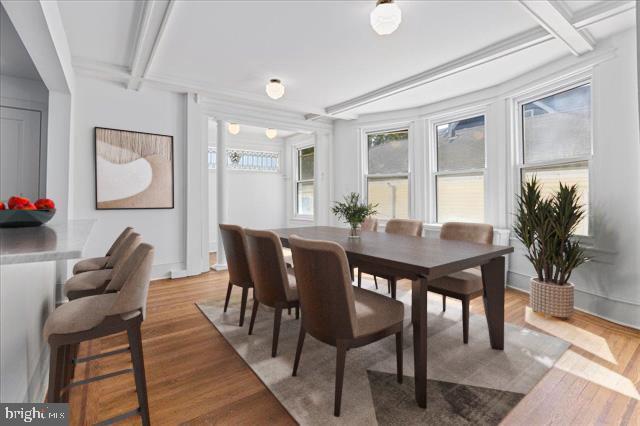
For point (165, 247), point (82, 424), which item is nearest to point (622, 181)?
point (82, 424)

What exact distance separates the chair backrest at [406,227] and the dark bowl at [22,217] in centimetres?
286

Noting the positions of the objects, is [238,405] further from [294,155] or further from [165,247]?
[294,155]

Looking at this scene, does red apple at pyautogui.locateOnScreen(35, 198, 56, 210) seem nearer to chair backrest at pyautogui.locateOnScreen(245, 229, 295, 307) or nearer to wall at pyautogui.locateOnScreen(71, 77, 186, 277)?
chair backrest at pyautogui.locateOnScreen(245, 229, 295, 307)

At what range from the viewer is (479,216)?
436cm

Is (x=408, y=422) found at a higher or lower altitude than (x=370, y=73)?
lower

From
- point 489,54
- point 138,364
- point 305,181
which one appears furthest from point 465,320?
point 305,181

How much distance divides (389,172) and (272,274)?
12.2 feet

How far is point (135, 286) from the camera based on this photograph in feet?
4.62

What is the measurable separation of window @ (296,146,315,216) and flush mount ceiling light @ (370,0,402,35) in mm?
4571

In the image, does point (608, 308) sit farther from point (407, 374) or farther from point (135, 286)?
point (135, 286)

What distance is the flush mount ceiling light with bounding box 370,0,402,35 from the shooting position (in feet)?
6.78

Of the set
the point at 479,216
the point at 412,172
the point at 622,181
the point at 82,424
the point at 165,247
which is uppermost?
the point at 412,172

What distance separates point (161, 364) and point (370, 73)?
3.62m

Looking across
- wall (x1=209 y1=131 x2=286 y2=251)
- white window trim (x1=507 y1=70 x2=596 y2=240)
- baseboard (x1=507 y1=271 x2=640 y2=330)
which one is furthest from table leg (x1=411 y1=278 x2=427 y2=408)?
wall (x1=209 y1=131 x2=286 y2=251)
